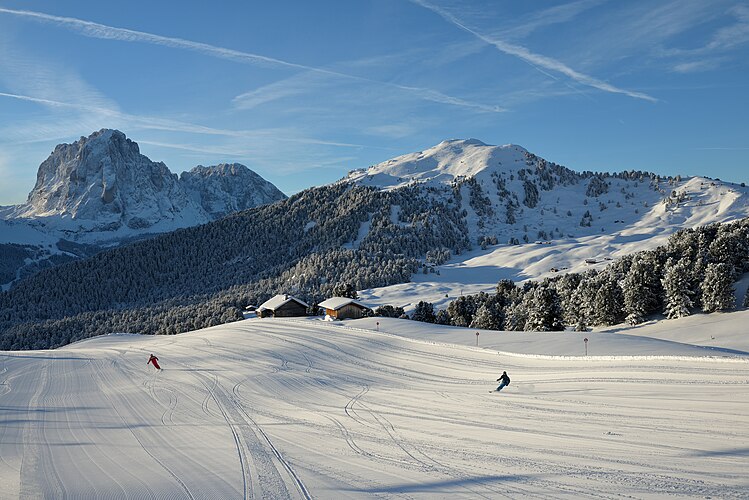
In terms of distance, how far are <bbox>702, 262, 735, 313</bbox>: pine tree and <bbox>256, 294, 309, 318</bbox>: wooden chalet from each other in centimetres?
5653

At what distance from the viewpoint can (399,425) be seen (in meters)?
17.9

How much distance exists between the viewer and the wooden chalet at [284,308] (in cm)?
7875

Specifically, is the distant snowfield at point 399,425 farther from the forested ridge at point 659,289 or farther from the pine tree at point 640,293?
the pine tree at point 640,293

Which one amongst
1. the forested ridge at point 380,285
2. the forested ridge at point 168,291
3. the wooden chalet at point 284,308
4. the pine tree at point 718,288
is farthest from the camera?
the forested ridge at point 168,291

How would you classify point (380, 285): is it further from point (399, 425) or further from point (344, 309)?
point (399, 425)

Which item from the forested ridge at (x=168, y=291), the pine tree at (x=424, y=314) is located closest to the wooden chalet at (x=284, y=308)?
the pine tree at (x=424, y=314)

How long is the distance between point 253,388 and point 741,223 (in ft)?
195

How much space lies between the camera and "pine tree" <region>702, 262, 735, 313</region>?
141 ft

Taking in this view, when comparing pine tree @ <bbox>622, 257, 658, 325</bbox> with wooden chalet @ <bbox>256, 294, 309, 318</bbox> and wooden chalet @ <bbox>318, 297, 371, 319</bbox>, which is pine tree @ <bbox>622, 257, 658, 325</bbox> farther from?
wooden chalet @ <bbox>256, 294, 309, 318</bbox>

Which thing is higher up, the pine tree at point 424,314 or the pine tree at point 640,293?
the pine tree at point 640,293

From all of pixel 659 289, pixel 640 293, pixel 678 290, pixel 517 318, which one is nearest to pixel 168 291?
pixel 517 318

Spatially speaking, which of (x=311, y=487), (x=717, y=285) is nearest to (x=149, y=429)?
(x=311, y=487)

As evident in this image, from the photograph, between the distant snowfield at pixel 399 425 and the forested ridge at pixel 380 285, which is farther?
the forested ridge at pixel 380 285

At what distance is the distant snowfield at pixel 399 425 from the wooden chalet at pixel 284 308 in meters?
43.0
